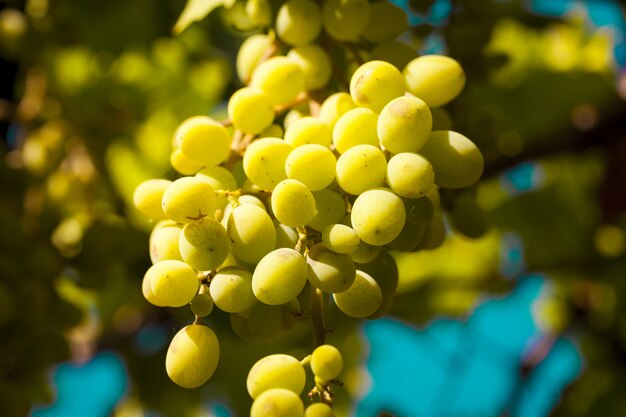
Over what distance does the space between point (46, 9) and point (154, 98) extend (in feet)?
1.14

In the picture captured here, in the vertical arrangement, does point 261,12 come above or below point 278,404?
above

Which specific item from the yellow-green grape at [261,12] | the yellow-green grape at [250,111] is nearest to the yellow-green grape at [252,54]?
the yellow-green grape at [261,12]

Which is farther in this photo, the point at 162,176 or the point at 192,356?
the point at 162,176

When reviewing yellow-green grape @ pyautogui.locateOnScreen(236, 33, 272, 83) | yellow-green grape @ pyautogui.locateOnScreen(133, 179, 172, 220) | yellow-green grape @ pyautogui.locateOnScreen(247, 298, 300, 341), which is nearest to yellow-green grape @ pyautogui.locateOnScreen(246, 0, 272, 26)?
yellow-green grape @ pyautogui.locateOnScreen(236, 33, 272, 83)

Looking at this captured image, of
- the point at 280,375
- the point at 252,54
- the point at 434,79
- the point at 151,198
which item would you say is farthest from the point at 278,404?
the point at 252,54

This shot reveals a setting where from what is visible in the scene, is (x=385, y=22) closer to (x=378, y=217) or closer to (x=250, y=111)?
(x=250, y=111)

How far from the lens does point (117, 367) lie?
1.72 meters

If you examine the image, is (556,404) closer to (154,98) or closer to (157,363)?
(157,363)

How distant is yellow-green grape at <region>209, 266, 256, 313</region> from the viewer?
57 centimetres

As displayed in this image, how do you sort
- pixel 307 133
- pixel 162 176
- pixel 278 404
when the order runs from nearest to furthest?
pixel 278 404
pixel 307 133
pixel 162 176

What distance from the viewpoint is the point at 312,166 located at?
2.00 feet

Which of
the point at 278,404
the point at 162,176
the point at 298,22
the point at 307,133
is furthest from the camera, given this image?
the point at 162,176

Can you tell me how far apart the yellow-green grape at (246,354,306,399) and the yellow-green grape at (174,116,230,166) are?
0.68 ft

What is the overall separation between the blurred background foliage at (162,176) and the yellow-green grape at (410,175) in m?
0.50
